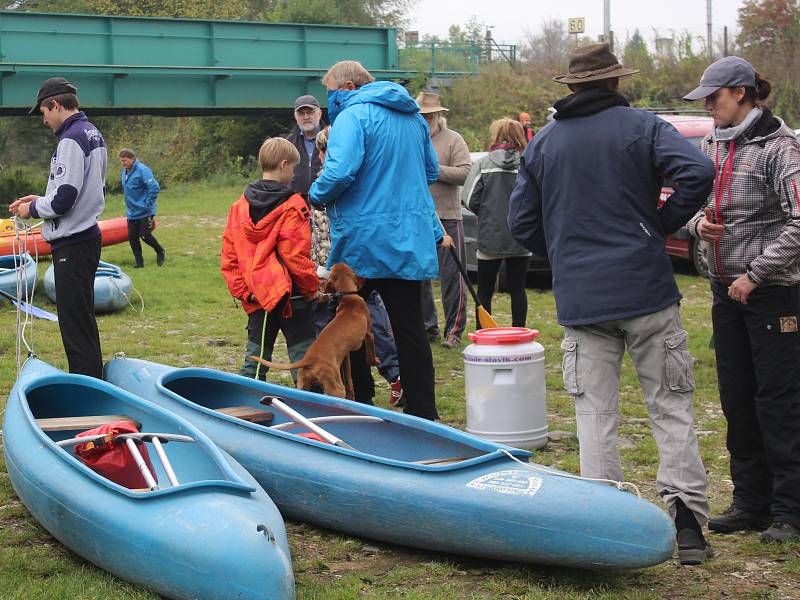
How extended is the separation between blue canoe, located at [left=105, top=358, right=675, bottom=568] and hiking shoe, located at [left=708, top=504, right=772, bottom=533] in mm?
812

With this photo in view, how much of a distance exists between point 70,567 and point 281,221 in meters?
2.66

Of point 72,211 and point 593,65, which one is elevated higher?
point 593,65

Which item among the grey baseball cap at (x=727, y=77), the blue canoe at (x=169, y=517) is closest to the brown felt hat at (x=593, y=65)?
the grey baseball cap at (x=727, y=77)

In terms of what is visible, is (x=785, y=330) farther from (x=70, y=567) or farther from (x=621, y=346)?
(x=70, y=567)

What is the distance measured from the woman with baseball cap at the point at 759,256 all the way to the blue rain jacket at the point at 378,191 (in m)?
1.91

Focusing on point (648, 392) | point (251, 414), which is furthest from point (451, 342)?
point (648, 392)

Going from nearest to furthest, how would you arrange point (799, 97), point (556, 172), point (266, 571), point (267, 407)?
1. point (266, 571)
2. point (556, 172)
3. point (267, 407)
4. point (799, 97)

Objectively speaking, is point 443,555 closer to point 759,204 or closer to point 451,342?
point 759,204

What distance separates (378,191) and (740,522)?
2.64m

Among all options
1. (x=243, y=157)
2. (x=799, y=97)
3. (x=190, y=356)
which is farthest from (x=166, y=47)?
(x=190, y=356)

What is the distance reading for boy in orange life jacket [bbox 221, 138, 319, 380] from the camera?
646 cm

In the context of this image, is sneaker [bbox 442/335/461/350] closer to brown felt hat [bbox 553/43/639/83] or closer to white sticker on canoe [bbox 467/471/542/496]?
white sticker on canoe [bbox 467/471/542/496]

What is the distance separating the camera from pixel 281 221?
650 centimetres

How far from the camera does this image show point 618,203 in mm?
4188
